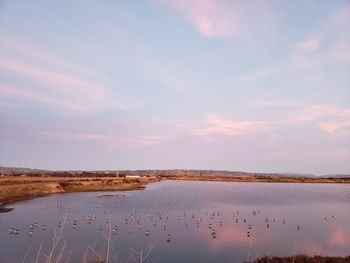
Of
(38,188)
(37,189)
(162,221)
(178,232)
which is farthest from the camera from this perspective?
(38,188)

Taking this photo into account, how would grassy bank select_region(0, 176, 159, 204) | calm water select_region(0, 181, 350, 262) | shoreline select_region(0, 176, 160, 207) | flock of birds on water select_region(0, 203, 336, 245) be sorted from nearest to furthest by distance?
calm water select_region(0, 181, 350, 262) < flock of birds on water select_region(0, 203, 336, 245) < shoreline select_region(0, 176, 160, 207) < grassy bank select_region(0, 176, 159, 204)

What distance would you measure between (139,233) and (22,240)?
34.1 feet

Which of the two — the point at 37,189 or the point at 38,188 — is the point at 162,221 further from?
the point at 38,188

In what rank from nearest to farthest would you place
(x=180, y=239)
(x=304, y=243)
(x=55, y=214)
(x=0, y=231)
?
1. (x=304, y=243)
2. (x=180, y=239)
3. (x=0, y=231)
4. (x=55, y=214)

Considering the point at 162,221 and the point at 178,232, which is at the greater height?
the point at 162,221

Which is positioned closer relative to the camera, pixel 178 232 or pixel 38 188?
A: pixel 178 232

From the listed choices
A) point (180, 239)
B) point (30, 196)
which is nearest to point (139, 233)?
point (180, 239)

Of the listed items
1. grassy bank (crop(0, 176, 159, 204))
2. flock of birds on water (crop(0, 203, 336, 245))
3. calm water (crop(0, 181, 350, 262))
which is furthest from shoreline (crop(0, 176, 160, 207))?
flock of birds on water (crop(0, 203, 336, 245))

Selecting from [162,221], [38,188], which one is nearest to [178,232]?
[162,221]

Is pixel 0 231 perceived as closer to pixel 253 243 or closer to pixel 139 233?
pixel 139 233

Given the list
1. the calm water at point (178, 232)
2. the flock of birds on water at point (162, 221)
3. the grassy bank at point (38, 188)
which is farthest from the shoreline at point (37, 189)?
the flock of birds on water at point (162, 221)

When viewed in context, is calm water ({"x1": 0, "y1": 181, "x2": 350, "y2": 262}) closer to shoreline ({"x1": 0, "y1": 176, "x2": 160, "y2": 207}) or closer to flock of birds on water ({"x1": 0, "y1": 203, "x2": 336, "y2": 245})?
flock of birds on water ({"x1": 0, "y1": 203, "x2": 336, "y2": 245})

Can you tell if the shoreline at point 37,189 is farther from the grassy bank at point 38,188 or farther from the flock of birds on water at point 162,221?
the flock of birds on water at point 162,221

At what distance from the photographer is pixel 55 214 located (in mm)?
46125
